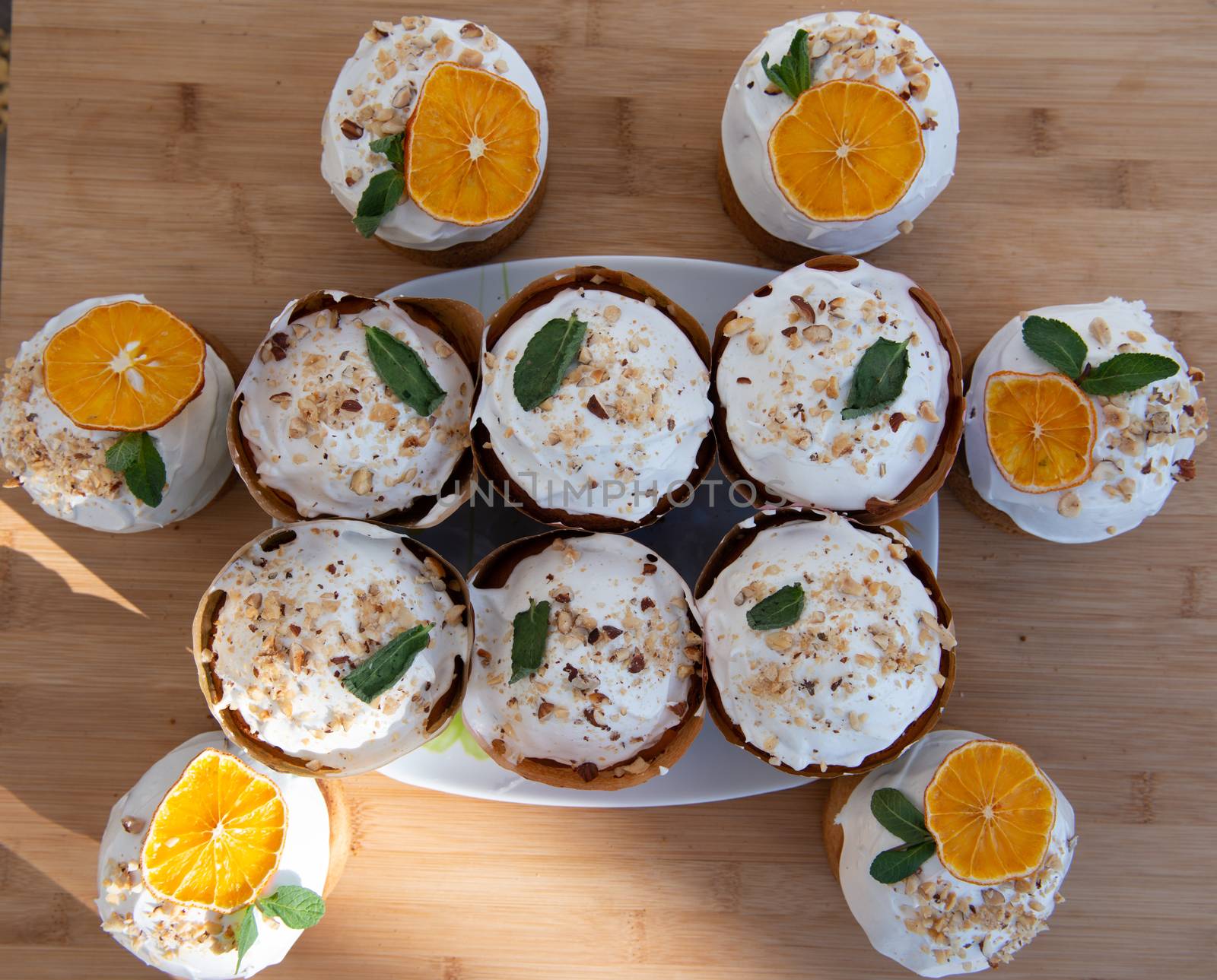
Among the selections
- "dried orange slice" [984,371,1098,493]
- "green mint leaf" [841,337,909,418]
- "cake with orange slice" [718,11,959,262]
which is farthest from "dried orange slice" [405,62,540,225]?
"dried orange slice" [984,371,1098,493]

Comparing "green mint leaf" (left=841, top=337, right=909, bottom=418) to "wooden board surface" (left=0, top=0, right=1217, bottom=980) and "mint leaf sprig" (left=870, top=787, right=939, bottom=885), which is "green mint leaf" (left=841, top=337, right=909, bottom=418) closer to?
"wooden board surface" (left=0, top=0, right=1217, bottom=980)

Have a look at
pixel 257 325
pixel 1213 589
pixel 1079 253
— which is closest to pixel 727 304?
pixel 1079 253

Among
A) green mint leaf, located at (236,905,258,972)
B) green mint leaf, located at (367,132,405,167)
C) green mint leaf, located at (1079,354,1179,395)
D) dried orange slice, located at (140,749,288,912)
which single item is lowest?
green mint leaf, located at (236,905,258,972)

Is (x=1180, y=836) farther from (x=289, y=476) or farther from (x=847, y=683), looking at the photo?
(x=289, y=476)

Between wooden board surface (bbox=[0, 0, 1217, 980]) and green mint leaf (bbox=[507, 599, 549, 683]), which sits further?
wooden board surface (bbox=[0, 0, 1217, 980])

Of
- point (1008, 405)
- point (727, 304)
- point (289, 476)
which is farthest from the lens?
point (727, 304)

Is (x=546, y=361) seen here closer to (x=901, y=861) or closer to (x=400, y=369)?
(x=400, y=369)
